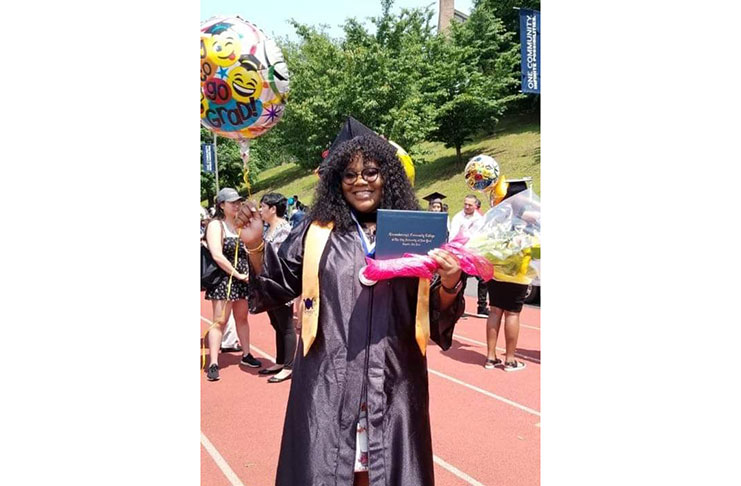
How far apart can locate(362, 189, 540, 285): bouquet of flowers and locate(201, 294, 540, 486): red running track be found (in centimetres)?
172

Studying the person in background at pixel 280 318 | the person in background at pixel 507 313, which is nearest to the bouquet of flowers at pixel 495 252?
the person in background at pixel 507 313

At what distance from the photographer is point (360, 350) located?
2275mm

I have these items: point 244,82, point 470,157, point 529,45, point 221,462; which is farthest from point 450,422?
point 470,157

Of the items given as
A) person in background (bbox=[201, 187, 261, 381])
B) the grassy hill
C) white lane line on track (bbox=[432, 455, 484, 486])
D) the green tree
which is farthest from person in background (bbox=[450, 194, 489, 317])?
the green tree

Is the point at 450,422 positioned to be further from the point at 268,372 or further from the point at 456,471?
the point at 268,372

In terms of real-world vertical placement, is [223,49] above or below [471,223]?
above

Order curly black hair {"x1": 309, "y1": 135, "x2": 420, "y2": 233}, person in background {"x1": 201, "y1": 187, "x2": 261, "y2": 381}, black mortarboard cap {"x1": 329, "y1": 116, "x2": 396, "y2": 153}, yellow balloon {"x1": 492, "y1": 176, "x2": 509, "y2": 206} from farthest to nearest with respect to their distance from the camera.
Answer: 1. yellow balloon {"x1": 492, "y1": 176, "x2": 509, "y2": 206}
2. person in background {"x1": 201, "y1": 187, "x2": 261, "y2": 381}
3. black mortarboard cap {"x1": 329, "y1": 116, "x2": 396, "y2": 153}
4. curly black hair {"x1": 309, "y1": 135, "x2": 420, "y2": 233}

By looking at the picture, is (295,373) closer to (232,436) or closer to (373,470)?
(373,470)

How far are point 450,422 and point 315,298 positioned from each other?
2634 mm

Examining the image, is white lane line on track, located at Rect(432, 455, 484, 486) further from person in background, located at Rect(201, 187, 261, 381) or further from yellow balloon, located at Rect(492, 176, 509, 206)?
yellow balloon, located at Rect(492, 176, 509, 206)

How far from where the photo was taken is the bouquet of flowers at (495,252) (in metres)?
2.20

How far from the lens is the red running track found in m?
3.77

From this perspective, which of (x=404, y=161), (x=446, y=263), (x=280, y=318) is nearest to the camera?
(x=446, y=263)

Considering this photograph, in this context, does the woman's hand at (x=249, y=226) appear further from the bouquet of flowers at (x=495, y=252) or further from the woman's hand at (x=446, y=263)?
the woman's hand at (x=446, y=263)
